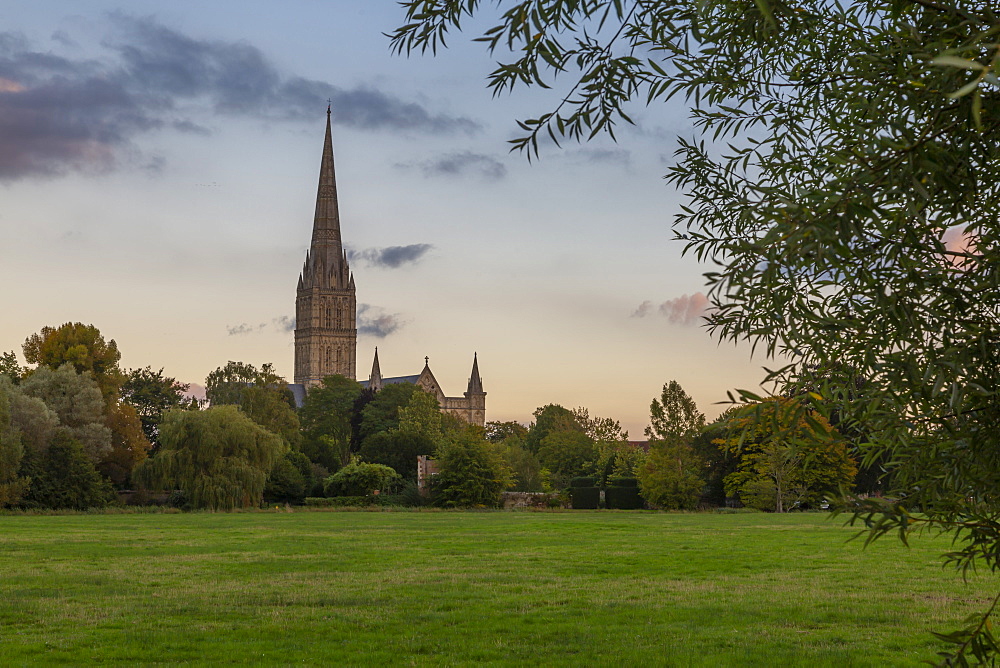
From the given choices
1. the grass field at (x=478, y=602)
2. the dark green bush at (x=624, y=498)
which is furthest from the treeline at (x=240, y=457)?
the grass field at (x=478, y=602)

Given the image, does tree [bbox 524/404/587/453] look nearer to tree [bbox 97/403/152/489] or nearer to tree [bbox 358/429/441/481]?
tree [bbox 358/429/441/481]

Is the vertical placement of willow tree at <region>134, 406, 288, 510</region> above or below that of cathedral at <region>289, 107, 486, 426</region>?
below

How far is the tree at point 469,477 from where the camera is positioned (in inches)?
2569

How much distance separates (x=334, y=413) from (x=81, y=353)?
49.4 metres

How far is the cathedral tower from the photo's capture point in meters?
184

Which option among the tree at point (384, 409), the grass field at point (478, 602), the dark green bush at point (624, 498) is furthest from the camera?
the tree at point (384, 409)

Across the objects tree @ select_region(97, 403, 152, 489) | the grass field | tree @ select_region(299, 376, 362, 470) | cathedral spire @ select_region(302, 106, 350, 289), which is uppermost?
cathedral spire @ select_region(302, 106, 350, 289)

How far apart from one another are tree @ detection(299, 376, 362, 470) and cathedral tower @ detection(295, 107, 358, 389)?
6191cm

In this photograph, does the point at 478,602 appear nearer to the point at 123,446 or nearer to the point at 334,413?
the point at 123,446

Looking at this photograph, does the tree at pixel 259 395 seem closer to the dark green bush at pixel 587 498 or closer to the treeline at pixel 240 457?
the treeline at pixel 240 457

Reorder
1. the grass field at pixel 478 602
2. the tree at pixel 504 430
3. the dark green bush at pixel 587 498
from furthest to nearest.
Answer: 1. the tree at pixel 504 430
2. the dark green bush at pixel 587 498
3. the grass field at pixel 478 602

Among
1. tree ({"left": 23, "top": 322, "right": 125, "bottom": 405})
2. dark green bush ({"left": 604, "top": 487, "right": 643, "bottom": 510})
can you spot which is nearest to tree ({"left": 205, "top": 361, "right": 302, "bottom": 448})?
tree ({"left": 23, "top": 322, "right": 125, "bottom": 405})

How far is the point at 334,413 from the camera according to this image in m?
115

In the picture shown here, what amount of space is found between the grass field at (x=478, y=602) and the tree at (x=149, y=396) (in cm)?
5195
